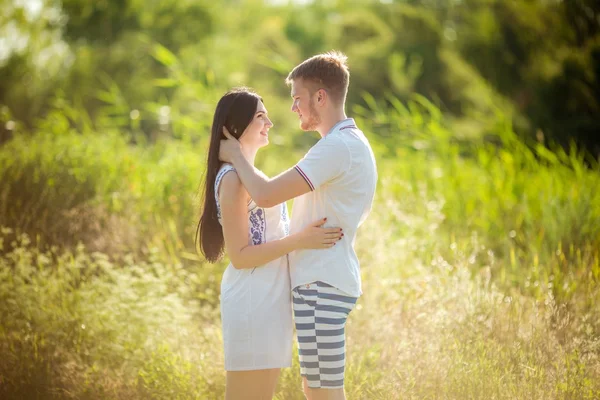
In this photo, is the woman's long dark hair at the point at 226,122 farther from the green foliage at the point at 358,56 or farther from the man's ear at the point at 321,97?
the green foliage at the point at 358,56

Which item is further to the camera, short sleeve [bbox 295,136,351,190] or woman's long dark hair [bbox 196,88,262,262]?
woman's long dark hair [bbox 196,88,262,262]

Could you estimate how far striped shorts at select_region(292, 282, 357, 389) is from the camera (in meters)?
2.68

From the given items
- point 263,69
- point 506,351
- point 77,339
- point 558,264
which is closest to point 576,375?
point 506,351

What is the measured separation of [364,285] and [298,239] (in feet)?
7.30

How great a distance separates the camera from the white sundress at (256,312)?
8.95ft

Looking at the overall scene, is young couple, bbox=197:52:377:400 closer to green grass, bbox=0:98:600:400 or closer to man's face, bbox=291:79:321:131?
man's face, bbox=291:79:321:131

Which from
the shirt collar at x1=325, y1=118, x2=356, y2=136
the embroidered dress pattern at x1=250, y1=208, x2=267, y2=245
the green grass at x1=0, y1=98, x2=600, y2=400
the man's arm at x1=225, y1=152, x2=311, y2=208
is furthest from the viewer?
the green grass at x1=0, y1=98, x2=600, y2=400

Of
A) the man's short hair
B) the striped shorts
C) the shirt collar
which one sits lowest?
the striped shorts

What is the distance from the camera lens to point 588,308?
4.26 meters

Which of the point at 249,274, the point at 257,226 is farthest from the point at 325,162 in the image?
the point at 249,274

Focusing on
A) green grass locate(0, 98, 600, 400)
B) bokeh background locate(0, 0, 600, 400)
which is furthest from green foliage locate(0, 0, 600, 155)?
green grass locate(0, 98, 600, 400)

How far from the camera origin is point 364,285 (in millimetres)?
4852

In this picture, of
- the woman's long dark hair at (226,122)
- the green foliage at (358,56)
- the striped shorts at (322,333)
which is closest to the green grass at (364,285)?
the striped shorts at (322,333)

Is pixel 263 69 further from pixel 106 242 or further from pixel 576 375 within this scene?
pixel 576 375
